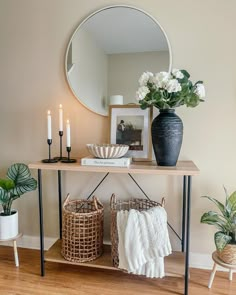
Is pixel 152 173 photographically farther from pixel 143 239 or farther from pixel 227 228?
pixel 227 228

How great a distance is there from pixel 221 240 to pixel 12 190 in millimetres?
1479

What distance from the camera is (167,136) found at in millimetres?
1671

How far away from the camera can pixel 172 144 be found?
168 cm

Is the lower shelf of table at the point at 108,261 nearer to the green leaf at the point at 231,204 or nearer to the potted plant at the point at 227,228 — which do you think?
the potted plant at the point at 227,228

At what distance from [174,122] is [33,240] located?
61.9 inches

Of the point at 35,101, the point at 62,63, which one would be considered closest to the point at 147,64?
the point at 62,63

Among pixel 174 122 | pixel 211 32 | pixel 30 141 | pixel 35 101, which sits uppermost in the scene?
pixel 211 32

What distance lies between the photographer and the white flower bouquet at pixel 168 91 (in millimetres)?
1604

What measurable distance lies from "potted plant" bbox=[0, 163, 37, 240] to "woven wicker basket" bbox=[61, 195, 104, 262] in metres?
0.36

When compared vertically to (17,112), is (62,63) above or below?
above

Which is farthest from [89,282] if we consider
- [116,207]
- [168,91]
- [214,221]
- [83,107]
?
[168,91]

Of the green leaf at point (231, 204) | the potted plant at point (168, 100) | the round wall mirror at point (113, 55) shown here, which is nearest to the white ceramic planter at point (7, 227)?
the round wall mirror at point (113, 55)

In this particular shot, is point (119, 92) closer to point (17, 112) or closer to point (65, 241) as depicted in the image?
point (17, 112)

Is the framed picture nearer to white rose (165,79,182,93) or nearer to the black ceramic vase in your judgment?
the black ceramic vase
